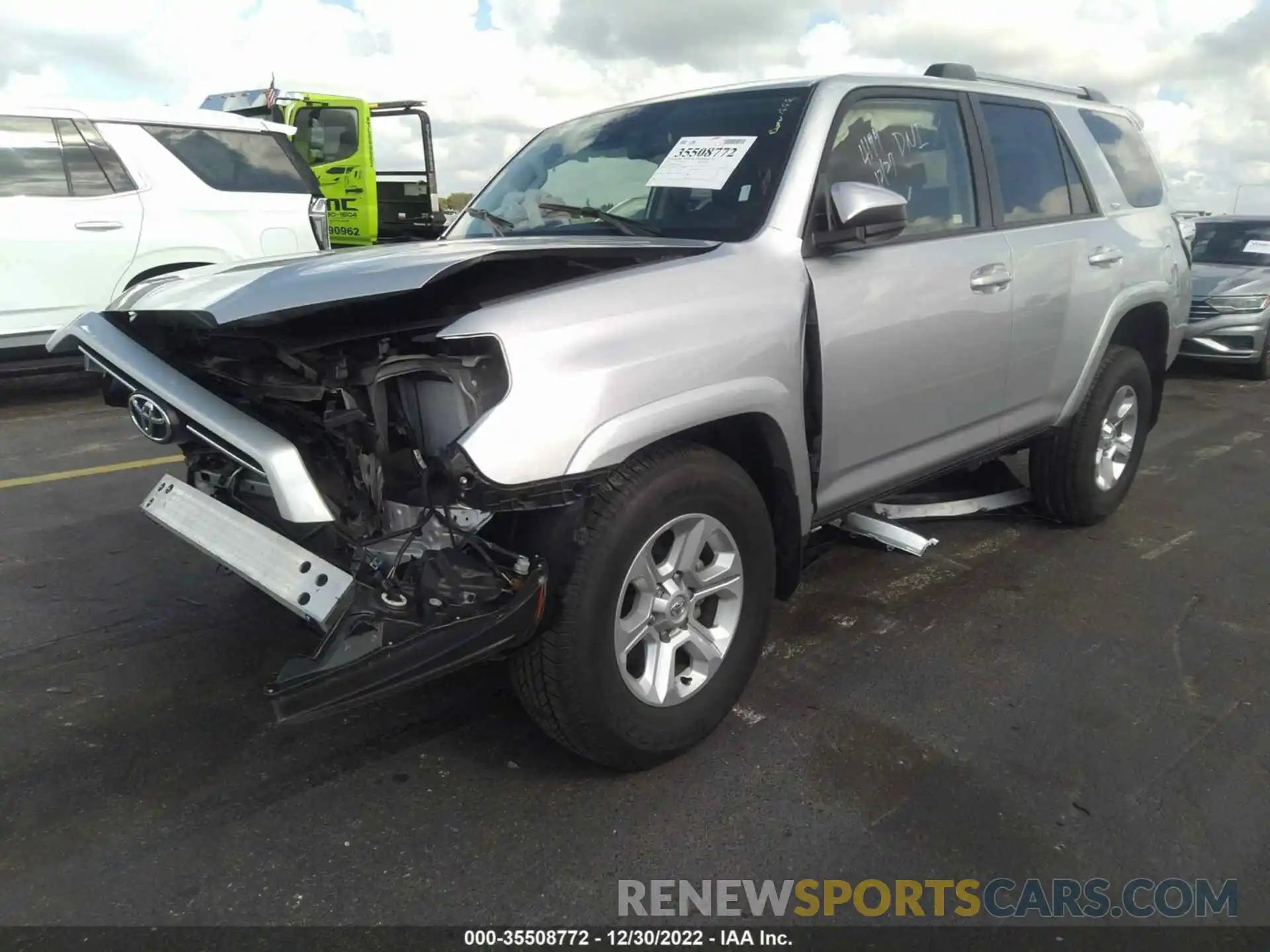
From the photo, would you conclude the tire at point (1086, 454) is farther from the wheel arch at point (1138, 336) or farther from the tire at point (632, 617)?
the tire at point (632, 617)

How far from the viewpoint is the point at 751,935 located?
220cm

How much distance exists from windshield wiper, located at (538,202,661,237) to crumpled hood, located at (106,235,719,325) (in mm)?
196

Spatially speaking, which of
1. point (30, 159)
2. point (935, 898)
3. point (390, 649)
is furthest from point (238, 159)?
point (935, 898)

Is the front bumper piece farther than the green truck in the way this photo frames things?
No

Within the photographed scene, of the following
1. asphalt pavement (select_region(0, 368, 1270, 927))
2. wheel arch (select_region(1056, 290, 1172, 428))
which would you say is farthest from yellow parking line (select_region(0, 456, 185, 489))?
wheel arch (select_region(1056, 290, 1172, 428))

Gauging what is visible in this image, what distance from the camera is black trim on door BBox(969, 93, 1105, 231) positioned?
3.82 m

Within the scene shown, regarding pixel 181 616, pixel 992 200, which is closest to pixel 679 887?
pixel 181 616

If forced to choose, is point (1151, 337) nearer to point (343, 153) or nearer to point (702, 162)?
point (702, 162)

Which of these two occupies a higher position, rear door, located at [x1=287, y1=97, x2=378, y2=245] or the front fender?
rear door, located at [x1=287, y1=97, x2=378, y2=245]

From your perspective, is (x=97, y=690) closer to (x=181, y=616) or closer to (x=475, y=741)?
(x=181, y=616)

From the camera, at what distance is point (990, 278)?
3633 mm

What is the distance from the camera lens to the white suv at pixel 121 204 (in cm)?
688

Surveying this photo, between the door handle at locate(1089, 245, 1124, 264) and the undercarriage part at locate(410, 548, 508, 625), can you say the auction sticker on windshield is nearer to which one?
the undercarriage part at locate(410, 548, 508, 625)

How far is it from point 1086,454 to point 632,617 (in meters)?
2.91
